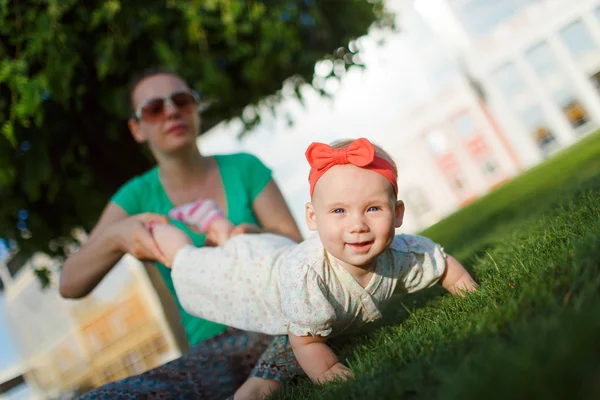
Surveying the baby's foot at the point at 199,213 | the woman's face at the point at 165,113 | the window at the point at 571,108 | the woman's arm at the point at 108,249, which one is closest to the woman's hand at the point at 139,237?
the woman's arm at the point at 108,249

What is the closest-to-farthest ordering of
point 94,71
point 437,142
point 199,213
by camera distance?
1. point 199,213
2. point 94,71
3. point 437,142

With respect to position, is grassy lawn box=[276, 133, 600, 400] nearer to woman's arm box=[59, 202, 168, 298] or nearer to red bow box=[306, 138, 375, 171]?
red bow box=[306, 138, 375, 171]

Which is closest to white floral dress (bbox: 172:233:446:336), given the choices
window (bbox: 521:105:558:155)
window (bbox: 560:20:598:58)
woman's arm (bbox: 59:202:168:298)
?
woman's arm (bbox: 59:202:168:298)

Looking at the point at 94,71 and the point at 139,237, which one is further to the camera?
A: the point at 94,71

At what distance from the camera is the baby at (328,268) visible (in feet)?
6.12

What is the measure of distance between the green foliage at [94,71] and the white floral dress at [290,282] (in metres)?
2.30

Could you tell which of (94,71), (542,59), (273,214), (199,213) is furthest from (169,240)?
(542,59)

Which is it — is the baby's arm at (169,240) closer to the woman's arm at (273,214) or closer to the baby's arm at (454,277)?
the woman's arm at (273,214)

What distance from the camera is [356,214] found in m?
1.84

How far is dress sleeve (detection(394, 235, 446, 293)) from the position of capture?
2.17m

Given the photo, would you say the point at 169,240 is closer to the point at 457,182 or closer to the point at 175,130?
the point at 175,130

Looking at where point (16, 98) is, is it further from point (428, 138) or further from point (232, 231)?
point (428, 138)

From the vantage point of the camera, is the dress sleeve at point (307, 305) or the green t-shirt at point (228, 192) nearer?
the dress sleeve at point (307, 305)

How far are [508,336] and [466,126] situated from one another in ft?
112
